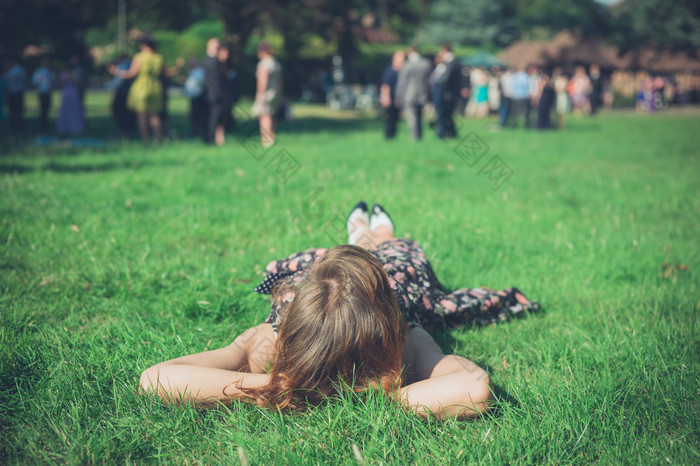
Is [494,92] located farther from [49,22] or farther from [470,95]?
[49,22]

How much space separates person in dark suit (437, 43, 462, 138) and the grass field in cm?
550

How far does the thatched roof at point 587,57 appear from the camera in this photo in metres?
46.2

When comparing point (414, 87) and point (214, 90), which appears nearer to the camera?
point (214, 90)

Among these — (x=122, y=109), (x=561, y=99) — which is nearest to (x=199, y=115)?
(x=122, y=109)

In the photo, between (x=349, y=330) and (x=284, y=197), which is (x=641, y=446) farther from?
(x=284, y=197)

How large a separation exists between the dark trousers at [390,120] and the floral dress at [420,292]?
10.9 m

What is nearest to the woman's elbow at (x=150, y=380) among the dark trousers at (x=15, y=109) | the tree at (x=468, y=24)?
the dark trousers at (x=15, y=109)

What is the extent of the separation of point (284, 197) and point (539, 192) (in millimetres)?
3303

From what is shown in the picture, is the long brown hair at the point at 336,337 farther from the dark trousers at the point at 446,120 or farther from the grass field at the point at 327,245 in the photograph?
the dark trousers at the point at 446,120

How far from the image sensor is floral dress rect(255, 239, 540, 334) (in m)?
3.00

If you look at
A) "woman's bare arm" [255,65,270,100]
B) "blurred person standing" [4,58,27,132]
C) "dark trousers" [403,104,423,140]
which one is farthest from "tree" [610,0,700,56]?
"blurred person standing" [4,58,27,132]

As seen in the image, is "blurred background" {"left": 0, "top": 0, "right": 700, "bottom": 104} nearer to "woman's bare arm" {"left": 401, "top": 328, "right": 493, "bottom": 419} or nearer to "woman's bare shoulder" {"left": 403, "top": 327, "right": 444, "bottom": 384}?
"woman's bare shoulder" {"left": 403, "top": 327, "right": 444, "bottom": 384}

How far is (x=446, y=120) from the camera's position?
44.5ft

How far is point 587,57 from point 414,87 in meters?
41.9
